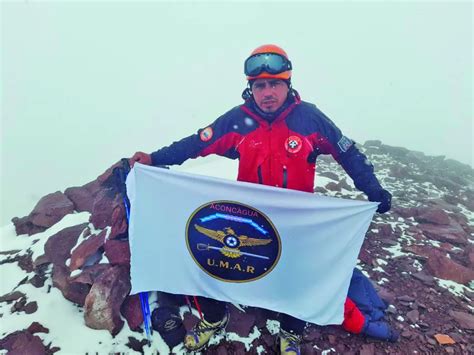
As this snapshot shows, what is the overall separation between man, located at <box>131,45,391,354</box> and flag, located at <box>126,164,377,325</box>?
403mm

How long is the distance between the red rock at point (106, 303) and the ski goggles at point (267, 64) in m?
3.83

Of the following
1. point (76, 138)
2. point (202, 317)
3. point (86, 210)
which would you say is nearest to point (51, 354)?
point (202, 317)

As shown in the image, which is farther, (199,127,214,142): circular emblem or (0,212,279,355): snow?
(199,127,214,142): circular emblem

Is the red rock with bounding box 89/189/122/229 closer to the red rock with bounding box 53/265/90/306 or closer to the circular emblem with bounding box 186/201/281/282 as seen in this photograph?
the red rock with bounding box 53/265/90/306

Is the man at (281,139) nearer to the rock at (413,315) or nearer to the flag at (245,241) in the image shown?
the flag at (245,241)

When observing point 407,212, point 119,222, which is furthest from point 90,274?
point 407,212

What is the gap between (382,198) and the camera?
374 centimetres

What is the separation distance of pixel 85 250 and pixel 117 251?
0.68 m

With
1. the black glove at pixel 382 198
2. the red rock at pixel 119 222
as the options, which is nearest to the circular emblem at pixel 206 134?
the red rock at pixel 119 222

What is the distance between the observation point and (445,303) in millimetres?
5117

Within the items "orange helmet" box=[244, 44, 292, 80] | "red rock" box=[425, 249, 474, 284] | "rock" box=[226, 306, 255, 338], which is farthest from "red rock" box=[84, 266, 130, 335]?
"red rock" box=[425, 249, 474, 284]

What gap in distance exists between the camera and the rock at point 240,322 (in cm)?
447

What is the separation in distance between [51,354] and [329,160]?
13.1m

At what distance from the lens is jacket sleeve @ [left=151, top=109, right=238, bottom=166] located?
4.24 m
